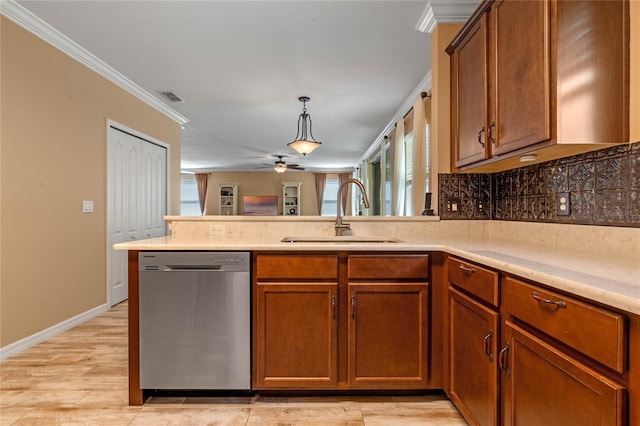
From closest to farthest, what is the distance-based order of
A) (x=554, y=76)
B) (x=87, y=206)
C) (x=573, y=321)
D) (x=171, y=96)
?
→ 1. (x=573, y=321)
2. (x=554, y=76)
3. (x=87, y=206)
4. (x=171, y=96)

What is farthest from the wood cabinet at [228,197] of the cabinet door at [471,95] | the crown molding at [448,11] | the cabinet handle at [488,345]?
the cabinet handle at [488,345]

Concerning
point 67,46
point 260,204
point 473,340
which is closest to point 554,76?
point 473,340

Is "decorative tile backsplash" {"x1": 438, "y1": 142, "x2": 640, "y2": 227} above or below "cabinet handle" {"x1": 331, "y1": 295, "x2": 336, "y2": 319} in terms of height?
above

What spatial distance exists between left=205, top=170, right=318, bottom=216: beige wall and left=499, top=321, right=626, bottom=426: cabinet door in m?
10.1

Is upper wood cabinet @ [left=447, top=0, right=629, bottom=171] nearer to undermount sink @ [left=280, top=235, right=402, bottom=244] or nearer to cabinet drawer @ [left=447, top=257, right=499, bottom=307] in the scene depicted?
cabinet drawer @ [left=447, top=257, right=499, bottom=307]

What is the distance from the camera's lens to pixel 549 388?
1.08 metres

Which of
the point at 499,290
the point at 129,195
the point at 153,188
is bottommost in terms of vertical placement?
the point at 499,290

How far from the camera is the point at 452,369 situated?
1793 mm

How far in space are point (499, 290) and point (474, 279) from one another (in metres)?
0.19

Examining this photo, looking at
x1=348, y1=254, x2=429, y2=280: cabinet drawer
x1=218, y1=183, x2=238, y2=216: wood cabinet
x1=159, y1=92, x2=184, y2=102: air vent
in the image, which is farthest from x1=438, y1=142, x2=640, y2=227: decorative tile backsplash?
x1=218, y1=183, x2=238, y2=216: wood cabinet

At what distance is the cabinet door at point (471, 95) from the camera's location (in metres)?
1.87

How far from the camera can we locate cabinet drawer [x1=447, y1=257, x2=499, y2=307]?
1397 mm

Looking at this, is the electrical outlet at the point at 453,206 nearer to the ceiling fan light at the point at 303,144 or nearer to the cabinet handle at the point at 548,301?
the cabinet handle at the point at 548,301

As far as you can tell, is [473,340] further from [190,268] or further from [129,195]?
[129,195]
